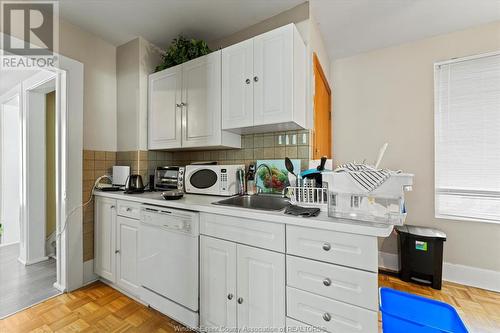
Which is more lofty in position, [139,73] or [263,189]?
[139,73]

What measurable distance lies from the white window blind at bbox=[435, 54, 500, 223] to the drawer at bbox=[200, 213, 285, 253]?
2.11 meters

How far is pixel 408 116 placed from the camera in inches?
94.7

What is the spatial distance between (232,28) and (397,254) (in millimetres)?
2978

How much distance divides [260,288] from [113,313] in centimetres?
132

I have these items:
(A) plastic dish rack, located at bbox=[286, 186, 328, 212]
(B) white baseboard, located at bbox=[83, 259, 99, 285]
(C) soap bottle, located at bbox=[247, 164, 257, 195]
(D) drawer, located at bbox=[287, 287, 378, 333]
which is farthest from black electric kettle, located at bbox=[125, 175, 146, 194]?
(D) drawer, located at bbox=[287, 287, 378, 333]

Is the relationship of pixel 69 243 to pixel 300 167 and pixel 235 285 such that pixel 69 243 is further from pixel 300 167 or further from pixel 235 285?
pixel 300 167

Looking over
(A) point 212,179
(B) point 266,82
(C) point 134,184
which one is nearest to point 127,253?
(C) point 134,184

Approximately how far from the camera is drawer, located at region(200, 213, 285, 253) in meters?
1.21

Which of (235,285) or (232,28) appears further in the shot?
(232,28)

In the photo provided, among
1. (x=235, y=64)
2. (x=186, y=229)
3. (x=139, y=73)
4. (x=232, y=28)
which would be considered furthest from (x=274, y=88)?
(x=139, y=73)

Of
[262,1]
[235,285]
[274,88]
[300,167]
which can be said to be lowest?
[235,285]

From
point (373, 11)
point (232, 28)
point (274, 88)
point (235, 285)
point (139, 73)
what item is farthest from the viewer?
point (139, 73)

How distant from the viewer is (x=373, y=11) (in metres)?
1.89

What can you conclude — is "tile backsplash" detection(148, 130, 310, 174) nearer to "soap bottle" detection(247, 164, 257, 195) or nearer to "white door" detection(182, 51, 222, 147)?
"soap bottle" detection(247, 164, 257, 195)
